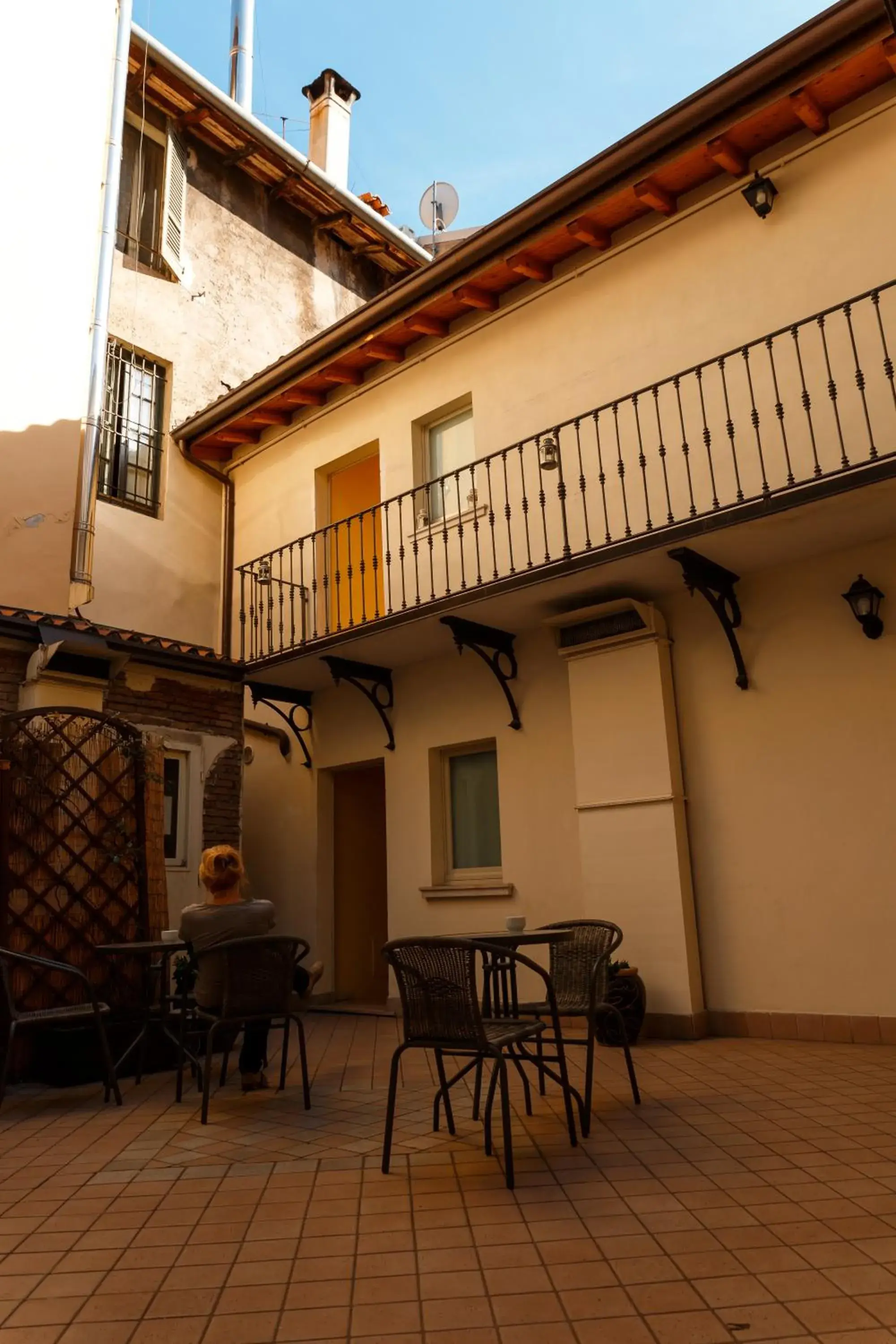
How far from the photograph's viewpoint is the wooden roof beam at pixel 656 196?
7.18 meters

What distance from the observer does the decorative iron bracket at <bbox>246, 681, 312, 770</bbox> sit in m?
9.51

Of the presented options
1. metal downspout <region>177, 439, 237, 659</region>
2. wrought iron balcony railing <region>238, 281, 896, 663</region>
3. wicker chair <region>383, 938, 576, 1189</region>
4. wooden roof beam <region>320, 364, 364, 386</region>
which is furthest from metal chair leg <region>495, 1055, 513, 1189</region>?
wooden roof beam <region>320, 364, 364, 386</region>

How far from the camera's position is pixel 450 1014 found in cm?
352

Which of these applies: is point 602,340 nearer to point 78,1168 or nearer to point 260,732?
point 260,732

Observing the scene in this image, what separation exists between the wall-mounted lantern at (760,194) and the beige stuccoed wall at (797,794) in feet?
8.55

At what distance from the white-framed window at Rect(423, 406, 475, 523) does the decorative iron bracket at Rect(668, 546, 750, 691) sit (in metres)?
2.56

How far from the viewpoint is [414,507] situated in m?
9.07

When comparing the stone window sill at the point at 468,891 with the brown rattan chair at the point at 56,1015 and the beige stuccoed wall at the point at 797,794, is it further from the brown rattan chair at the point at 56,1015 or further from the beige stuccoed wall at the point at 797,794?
the brown rattan chair at the point at 56,1015

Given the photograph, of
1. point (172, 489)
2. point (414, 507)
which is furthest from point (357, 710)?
point (172, 489)

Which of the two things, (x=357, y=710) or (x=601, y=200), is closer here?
(x=601, y=200)

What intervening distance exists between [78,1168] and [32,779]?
3083 millimetres

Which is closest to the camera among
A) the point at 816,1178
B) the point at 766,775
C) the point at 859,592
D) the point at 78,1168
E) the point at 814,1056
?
the point at 816,1178

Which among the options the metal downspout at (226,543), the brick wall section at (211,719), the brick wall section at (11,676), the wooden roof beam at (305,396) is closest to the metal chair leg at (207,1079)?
the brick wall section at (11,676)

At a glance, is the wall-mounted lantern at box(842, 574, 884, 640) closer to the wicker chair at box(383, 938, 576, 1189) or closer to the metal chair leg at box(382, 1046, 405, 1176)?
the wicker chair at box(383, 938, 576, 1189)
